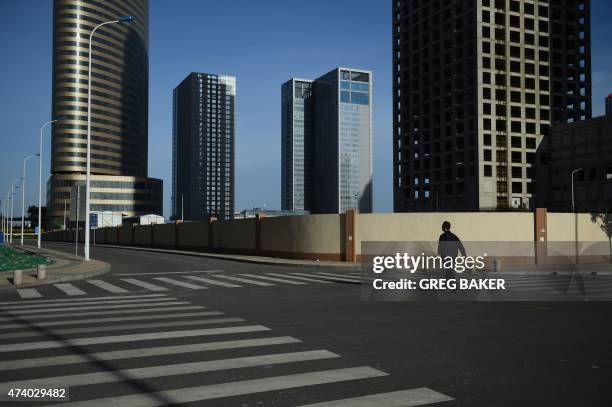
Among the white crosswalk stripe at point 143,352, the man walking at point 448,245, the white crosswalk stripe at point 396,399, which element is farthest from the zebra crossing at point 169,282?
the white crosswalk stripe at point 396,399

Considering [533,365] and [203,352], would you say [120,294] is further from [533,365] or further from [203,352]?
[533,365]

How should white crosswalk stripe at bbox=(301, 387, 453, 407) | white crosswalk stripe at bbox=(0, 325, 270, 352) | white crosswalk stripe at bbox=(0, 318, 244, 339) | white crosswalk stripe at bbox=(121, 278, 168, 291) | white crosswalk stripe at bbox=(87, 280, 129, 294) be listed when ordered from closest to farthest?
white crosswalk stripe at bbox=(301, 387, 453, 407)
white crosswalk stripe at bbox=(0, 325, 270, 352)
white crosswalk stripe at bbox=(0, 318, 244, 339)
white crosswalk stripe at bbox=(87, 280, 129, 294)
white crosswalk stripe at bbox=(121, 278, 168, 291)

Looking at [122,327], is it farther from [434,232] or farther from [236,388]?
[434,232]

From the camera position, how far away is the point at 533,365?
22.1 ft

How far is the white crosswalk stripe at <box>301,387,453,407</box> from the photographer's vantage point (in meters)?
5.20

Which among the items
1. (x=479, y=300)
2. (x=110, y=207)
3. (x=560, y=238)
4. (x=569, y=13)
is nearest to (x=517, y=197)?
(x=569, y=13)

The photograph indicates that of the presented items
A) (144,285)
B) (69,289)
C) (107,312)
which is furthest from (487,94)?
(107,312)

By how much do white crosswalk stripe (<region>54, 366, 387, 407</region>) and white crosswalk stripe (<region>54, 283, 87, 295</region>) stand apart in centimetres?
1071

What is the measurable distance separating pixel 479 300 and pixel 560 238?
66.9 feet

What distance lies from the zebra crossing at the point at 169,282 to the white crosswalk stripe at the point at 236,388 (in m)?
10.2

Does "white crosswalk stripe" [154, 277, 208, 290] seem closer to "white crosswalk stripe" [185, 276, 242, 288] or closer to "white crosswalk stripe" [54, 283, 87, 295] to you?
"white crosswalk stripe" [185, 276, 242, 288]

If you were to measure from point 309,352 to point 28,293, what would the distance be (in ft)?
35.1

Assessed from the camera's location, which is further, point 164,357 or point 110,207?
point 110,207

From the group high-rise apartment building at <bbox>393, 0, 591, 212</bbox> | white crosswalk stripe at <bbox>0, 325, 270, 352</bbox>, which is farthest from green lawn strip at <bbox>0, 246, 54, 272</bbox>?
high-rise apartment building at <bbox>393, 0, 591, 212</bbox>
